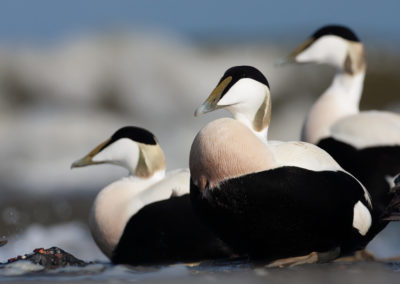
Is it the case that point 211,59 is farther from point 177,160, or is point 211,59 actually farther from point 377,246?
point 377,246

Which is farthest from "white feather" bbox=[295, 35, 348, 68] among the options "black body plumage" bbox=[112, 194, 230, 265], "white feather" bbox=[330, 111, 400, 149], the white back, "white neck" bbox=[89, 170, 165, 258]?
the white back

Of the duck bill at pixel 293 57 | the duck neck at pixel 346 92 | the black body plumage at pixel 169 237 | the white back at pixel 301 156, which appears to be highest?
the duck bill at pixel 293 57

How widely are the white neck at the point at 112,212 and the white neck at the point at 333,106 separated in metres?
1.55

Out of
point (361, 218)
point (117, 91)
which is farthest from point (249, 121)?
point (117, 91)

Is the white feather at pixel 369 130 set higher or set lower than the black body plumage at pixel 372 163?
higher

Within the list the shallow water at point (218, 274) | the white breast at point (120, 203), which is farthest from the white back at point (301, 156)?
the white breast at point (120, 203)

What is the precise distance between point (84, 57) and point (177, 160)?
7.14 m

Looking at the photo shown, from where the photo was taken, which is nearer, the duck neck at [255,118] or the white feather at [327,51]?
the duck neck at [255,118]

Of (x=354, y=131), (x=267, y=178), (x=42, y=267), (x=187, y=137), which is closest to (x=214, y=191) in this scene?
(x=267, y=178)

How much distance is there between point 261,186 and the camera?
3.81 metres

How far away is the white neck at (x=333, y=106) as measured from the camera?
6324 mm

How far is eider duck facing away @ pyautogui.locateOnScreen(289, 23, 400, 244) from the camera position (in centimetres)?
605

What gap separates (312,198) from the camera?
391cm

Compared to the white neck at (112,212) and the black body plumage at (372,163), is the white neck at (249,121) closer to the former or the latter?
the white neck at (112,212)
